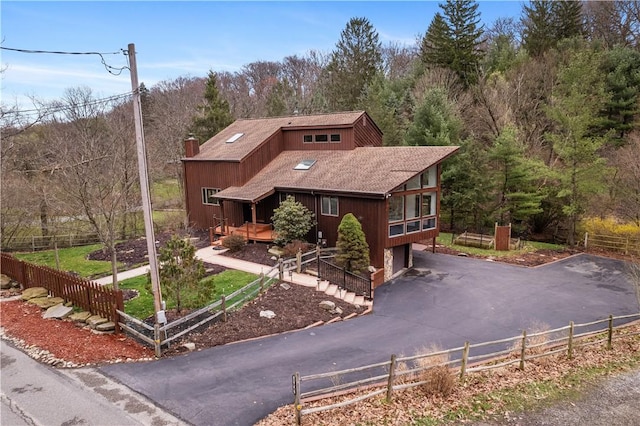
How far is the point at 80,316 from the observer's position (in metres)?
11.8

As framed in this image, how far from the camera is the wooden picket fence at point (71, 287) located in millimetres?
11367

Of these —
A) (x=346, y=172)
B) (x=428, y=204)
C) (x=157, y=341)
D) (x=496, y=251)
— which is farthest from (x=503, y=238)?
(x=157, y=341)

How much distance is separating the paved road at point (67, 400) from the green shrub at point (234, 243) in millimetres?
10808

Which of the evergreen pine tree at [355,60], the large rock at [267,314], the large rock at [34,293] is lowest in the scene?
the large rock at [267,314]

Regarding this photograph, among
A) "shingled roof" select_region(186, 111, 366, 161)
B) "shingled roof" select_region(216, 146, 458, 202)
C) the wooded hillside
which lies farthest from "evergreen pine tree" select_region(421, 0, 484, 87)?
"shingled roof" select_region(216, 146, 458, 202)

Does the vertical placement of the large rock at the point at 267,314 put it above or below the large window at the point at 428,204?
below

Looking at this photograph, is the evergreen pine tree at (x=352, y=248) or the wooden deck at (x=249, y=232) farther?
the wooden deck at (x=249, y=232)

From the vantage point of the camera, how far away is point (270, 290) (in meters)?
15.1

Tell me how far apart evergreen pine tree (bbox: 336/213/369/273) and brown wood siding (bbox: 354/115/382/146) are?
7770 mm

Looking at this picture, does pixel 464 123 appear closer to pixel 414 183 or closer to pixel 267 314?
pixel 414 183

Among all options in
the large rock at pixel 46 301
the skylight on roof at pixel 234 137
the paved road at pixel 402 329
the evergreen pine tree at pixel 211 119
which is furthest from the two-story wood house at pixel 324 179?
the large rock at pixel 46 301

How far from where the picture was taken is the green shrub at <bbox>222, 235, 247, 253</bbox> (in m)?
19.9

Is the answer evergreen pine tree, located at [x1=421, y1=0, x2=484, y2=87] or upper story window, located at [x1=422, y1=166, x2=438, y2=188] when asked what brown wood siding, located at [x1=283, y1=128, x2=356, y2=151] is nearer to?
upper story window, located at [x1=422, y1=166, x2=438, y2=188]

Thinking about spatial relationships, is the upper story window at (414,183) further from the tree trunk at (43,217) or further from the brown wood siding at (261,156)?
the tree trunk at (43,217)
